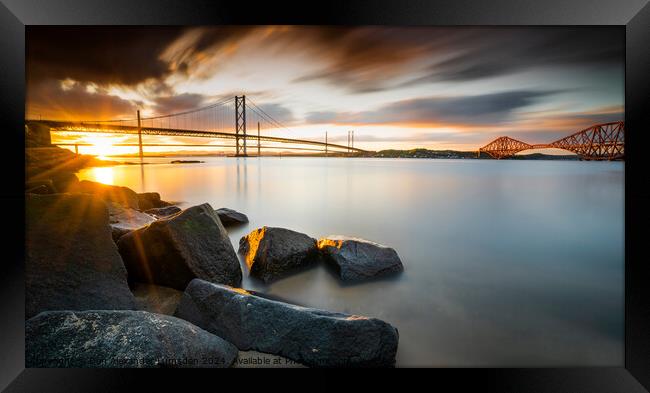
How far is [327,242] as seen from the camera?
111 inches

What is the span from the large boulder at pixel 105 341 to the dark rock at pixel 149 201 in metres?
3.76

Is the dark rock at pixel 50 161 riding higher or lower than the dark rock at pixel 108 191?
higher

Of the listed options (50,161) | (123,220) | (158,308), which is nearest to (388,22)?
(158,308)

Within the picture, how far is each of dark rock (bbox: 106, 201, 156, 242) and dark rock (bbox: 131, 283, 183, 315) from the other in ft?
2.08

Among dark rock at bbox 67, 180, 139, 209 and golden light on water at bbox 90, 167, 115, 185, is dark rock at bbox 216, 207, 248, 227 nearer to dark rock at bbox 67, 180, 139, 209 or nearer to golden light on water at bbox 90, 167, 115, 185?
dark rock at bbox 67, 180, 139, 209

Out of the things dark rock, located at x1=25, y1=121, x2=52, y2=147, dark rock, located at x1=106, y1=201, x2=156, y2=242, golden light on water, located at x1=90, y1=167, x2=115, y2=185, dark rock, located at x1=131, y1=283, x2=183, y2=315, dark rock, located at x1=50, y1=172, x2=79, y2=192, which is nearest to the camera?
dark rock, located at x1=131, y1=283, x2=183, y2=315

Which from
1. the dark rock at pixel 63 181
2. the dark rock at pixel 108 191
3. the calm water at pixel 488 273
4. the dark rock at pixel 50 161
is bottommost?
the calm water at pixel 488 273

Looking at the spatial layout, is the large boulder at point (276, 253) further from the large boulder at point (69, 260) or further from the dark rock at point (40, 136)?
the dark rock at point (40, 136)

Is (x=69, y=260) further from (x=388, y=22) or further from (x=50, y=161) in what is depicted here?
(x=50, y=161)

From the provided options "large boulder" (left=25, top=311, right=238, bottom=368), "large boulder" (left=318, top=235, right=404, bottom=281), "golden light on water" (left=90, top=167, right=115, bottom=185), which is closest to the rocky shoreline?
"large boulder" (left=25, top=311, right=238, bottom=368)

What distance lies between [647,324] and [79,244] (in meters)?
3.57

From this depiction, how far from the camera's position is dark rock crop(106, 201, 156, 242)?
2510 millimetres

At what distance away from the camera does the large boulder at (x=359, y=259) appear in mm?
2529

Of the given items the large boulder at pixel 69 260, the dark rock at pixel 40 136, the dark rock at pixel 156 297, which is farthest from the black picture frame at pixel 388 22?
the dark rock at pixel 40 136
